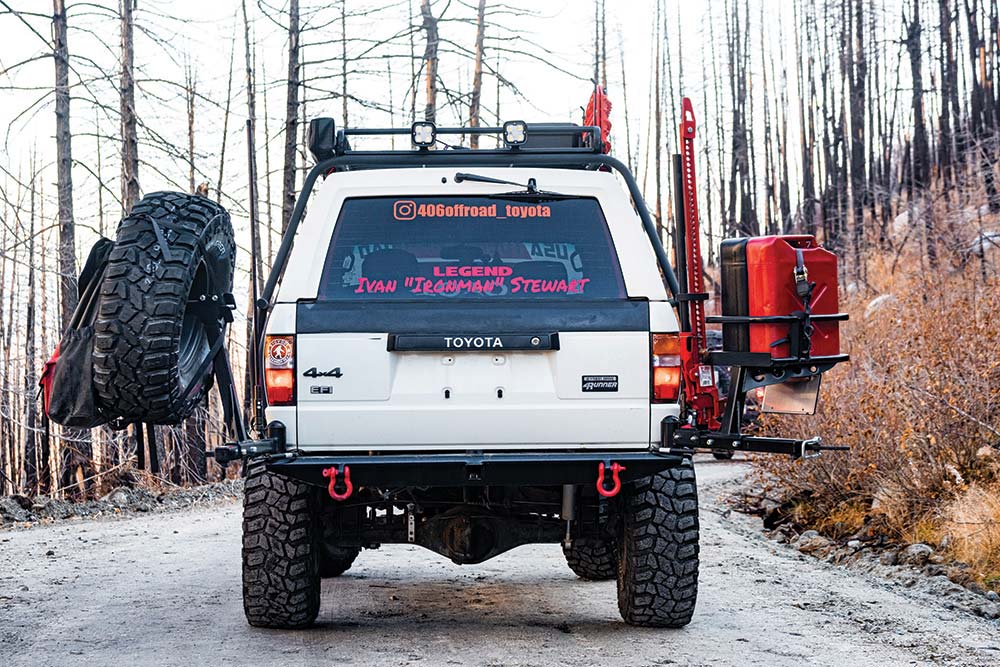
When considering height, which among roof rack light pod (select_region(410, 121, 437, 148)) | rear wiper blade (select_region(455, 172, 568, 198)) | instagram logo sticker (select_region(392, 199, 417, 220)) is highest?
roof rack light pod (select_region(410, 121, 437, 148))

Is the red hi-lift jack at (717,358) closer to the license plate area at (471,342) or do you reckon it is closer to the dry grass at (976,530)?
the license plate area at (471,342)

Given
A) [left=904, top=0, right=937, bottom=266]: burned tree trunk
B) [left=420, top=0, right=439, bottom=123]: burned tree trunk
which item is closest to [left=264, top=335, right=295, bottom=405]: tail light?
[left=420, top=0, right=439, bottom=123]: burned tree trunk

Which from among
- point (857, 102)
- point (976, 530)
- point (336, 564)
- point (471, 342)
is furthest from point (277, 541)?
point (857, 102)

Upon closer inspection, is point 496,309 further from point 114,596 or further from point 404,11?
point 404,11

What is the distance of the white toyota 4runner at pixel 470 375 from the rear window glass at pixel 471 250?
0.01 meters

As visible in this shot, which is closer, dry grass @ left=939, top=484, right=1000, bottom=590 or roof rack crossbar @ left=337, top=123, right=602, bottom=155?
roof rack crossbar @ left=337, top=123, right=602, bottom=155

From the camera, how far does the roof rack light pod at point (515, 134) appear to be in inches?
271

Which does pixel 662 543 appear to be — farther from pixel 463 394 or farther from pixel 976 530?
pixel 976 530

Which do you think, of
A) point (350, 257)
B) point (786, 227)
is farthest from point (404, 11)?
point (786, 227)

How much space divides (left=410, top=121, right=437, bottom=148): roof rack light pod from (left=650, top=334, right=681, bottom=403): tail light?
5.28 feet

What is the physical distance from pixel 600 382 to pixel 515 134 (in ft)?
4.87

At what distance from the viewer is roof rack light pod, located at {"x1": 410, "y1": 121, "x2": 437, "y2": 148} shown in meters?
6.82

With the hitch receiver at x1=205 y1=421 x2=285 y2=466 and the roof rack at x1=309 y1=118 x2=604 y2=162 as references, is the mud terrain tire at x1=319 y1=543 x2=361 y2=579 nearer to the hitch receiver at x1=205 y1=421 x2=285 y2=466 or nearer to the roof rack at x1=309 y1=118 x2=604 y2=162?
the hitch receiver at x1=205 y1=421 x2=285 y2=466

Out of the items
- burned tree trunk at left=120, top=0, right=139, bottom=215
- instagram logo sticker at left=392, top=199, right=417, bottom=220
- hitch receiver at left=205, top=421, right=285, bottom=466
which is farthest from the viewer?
burned tree trunk at left=120, top=0, right=139, bottom=215
